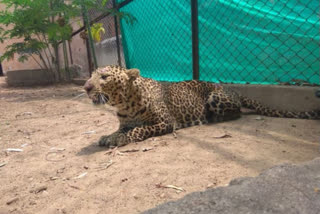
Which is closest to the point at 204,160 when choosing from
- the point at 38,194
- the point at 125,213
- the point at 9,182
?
the point at 125,213

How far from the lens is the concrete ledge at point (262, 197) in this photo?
941 millimetres

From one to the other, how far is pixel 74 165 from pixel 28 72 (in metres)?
10.9

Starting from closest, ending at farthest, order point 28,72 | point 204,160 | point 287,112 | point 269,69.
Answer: point 204,160 → point 287,112 → point 269,69 → point 28,72

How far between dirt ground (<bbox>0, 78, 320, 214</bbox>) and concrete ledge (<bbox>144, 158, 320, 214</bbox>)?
0.77 m

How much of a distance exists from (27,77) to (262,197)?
1287 centimetres

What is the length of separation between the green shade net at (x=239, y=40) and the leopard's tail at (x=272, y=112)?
15.5 inches

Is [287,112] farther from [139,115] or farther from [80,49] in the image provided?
[80,49]

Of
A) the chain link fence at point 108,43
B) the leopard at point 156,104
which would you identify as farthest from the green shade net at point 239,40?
the chain link fence at point 108,43

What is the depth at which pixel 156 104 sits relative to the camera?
3.46m

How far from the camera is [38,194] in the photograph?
211 cm

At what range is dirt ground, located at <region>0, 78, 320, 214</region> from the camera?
1910 millimetres

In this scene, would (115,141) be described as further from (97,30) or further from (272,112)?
(97,30)

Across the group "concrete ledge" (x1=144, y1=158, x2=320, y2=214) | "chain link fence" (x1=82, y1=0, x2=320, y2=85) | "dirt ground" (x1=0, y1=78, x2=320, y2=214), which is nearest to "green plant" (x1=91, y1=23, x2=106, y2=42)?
"chain link fence" (x1=82, y1=0, x2=320, y2=85)

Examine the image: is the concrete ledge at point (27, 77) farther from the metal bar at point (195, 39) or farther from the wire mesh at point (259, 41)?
the wire mesh at point (259, 41)
